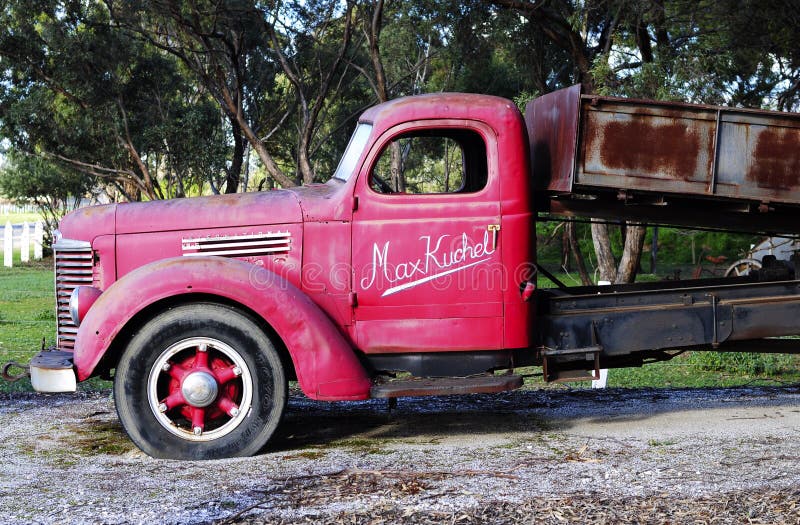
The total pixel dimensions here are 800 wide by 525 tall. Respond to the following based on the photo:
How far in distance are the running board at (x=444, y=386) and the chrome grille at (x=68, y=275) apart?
2.05m

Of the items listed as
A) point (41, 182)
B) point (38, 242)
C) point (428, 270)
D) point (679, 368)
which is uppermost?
point (41, 182)

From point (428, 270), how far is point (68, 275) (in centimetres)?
241

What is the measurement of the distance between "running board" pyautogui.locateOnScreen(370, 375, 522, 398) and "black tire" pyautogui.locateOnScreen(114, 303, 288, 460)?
636mm

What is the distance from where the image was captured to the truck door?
5672 millimetres

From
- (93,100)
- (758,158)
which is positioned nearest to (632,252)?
(758,158)

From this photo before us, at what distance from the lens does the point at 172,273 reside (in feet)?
17.8

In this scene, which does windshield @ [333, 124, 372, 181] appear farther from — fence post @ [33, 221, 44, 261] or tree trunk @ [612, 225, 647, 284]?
fence post @ [33, 221, 44, 261]

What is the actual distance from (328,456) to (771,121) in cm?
352

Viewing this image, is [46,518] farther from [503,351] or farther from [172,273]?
[503,351]

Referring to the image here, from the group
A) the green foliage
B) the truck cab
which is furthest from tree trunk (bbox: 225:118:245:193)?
the truck cab

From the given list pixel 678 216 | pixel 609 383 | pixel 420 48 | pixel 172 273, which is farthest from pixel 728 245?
pixel 172 273

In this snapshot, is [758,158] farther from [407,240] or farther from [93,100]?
[93,100]

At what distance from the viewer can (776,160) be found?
5.80 m

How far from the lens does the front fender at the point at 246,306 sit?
5.41 metres
